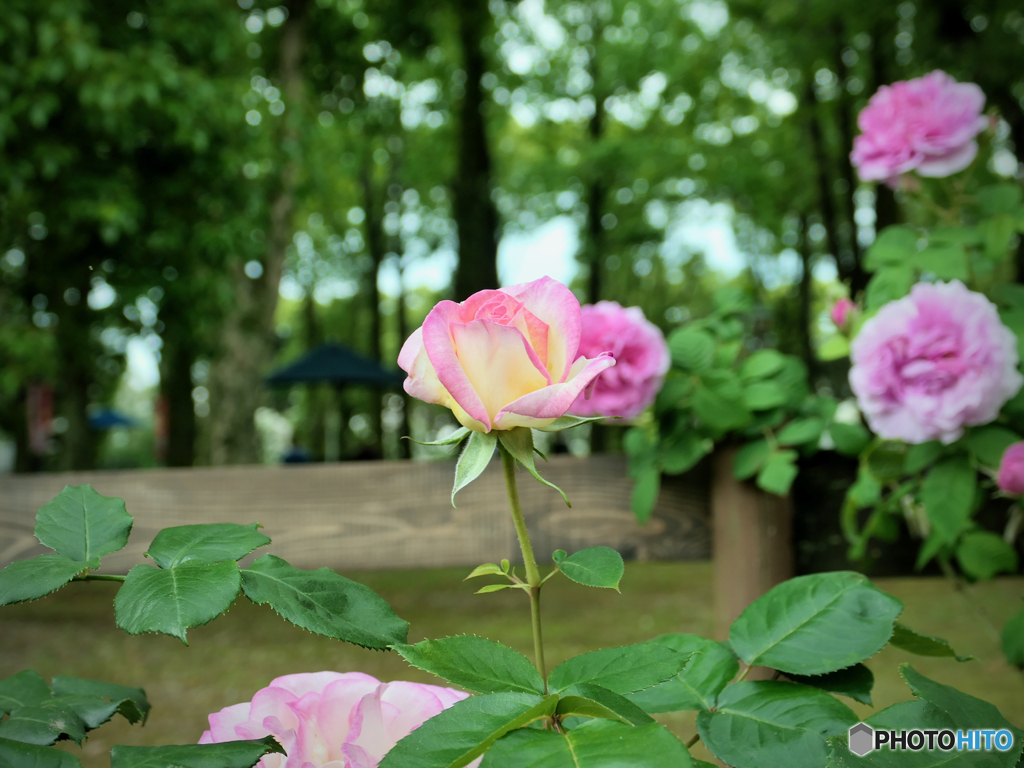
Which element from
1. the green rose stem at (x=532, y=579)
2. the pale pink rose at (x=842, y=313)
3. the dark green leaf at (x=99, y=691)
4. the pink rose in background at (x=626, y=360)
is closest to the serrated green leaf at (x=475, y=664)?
the green rose stem at (x=532, y=579)

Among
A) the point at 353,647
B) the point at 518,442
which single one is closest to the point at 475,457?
the point at 518,442

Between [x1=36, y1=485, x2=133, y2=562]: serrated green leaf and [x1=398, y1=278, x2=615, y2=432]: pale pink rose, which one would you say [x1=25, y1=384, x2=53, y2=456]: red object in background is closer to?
[x1=36, y1=485, x2=133, y2=562]: serrated green leaf

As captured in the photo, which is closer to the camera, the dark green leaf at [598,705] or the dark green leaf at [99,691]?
the dark green leaf at [598,705]

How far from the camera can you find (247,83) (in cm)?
561

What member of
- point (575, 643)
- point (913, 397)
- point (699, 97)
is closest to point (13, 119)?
point (575, 643)

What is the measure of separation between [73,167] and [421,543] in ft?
15.4

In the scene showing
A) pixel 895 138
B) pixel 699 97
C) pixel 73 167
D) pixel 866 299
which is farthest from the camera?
pixel 699 97

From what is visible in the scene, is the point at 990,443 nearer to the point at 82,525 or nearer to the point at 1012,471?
the point at 1012,471

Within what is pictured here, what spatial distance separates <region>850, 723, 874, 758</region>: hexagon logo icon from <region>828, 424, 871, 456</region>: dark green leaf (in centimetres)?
112

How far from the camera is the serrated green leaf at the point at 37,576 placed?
14.8 inches

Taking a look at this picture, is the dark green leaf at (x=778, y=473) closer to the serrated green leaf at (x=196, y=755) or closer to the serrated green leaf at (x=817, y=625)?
the serrated green leaf at (x=817, y=625)

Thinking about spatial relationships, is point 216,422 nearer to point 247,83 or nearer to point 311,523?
point 247,83

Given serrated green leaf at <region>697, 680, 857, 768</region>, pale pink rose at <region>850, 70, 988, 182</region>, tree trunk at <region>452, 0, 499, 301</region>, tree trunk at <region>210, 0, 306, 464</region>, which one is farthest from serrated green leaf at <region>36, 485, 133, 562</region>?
tree trunk at <region>452, 0, 499, 301</region>

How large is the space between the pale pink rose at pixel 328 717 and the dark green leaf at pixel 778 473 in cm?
102
